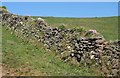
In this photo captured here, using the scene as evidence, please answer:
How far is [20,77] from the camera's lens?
782 inches

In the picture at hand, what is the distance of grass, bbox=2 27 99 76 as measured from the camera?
68.8ft

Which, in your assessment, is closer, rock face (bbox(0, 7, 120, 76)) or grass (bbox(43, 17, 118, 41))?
rock face (bbox(0, 7, 120, 76))

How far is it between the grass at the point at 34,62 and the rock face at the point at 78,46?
0.75 meters

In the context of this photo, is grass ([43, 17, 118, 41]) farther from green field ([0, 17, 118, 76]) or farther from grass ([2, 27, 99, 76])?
grass ([2, 27, 99, 76])

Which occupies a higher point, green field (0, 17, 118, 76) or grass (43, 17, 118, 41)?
grass (43, 17, 118, 41)

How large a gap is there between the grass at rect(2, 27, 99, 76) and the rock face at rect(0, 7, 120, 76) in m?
0.75

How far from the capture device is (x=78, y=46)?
24609mm

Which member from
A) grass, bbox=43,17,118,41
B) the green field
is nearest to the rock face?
the green field

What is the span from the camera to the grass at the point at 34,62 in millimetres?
20984

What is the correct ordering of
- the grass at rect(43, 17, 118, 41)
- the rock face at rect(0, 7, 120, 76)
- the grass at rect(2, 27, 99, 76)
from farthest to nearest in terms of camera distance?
the grass at rect(43, 17, 118, 41)
the rock face at rect(0, 7, 120, 76)
the grass at rect(2, 27, 99, 76)

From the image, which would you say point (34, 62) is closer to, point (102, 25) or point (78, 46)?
point (78, 46)

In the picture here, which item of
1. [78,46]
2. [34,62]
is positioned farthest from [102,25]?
[34,62]

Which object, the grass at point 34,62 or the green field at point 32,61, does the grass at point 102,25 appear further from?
the grass at point 34,62

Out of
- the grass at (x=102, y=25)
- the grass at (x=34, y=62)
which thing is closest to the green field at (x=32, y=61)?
the grass at (x=34, y=62)
